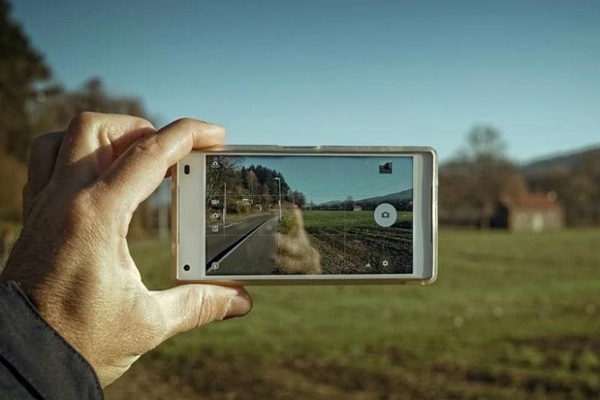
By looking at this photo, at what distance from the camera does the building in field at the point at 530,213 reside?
56.5 metres

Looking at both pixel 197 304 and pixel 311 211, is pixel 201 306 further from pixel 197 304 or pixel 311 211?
pixel 311 211

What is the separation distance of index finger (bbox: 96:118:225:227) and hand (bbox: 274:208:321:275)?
0.38 metres

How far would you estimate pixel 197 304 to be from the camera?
168 centimetres

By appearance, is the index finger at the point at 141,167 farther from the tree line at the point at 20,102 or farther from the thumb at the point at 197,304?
the tree line at the point at 20,102

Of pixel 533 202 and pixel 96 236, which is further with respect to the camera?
pixel 533 202

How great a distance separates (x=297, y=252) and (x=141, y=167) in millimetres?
531

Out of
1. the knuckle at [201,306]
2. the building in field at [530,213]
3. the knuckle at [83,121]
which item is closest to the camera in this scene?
the knuckle at [83,121]

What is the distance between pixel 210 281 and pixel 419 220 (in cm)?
57

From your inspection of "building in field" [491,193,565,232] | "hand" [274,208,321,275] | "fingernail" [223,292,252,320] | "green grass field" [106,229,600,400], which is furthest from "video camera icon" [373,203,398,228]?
"building in field" [491,193,565,232]

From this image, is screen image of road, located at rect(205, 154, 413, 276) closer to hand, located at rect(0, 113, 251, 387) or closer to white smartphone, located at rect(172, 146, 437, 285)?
white smartphone, located at rect(172, 146, 437, 285)

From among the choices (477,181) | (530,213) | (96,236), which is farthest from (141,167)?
(530,213)

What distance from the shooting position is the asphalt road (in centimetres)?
177

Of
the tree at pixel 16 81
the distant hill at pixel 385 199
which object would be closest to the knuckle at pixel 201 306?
the distant hill at pixel 385 199

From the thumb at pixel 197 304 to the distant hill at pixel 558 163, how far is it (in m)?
43.9
